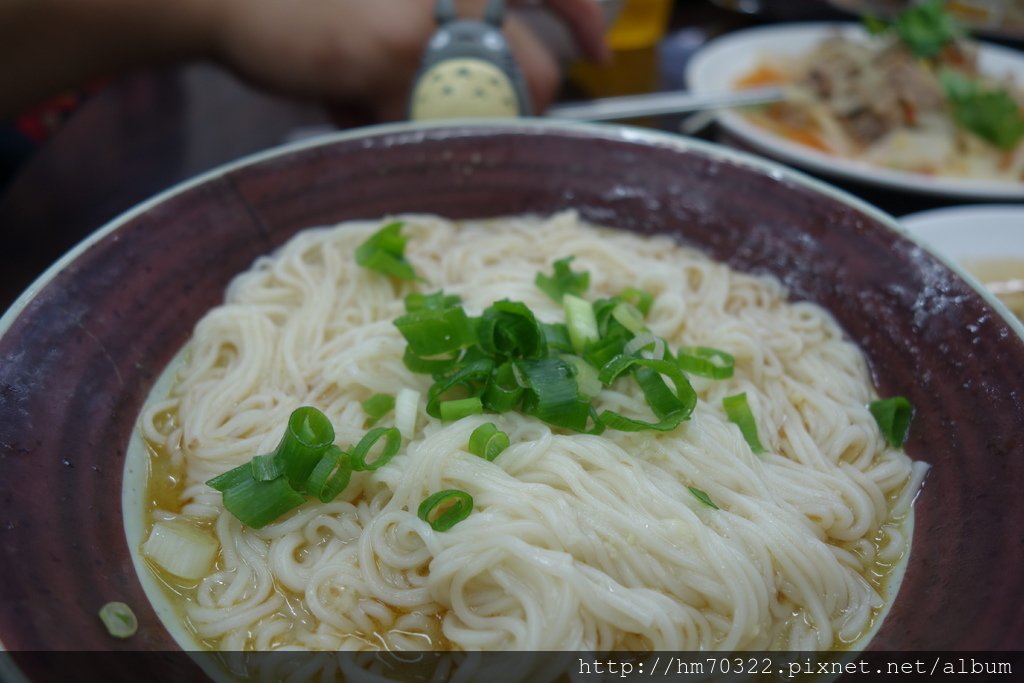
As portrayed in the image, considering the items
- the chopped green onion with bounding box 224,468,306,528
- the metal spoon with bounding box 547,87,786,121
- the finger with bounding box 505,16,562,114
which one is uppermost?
the finger with bounding box 505,16,562,114

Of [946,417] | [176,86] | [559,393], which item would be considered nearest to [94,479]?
[559,393]

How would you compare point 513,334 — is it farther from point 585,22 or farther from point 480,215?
point 585,22

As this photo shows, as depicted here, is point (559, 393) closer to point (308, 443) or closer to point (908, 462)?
point (308, 443)

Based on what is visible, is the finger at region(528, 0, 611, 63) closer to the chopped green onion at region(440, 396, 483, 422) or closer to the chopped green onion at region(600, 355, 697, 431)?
the chopped green onion at region(600, 355, 697, 431)

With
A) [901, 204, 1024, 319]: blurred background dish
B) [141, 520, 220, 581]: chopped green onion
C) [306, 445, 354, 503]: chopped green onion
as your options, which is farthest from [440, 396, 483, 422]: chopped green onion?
[901, 204, 1024, 319]: blurred background dish

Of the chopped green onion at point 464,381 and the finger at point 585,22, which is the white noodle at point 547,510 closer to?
the chopped green onion at point 464,381

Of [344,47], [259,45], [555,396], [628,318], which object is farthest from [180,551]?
[259,45]
